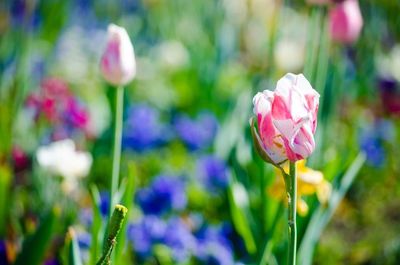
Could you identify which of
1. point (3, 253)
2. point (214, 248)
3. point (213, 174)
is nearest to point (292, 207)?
point (214, 248)

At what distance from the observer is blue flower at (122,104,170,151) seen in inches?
104

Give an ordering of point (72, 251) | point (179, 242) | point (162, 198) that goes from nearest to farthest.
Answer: point (72, 251) < point (179, 242) < point (162, 198)

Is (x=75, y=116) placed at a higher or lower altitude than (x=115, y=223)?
lower

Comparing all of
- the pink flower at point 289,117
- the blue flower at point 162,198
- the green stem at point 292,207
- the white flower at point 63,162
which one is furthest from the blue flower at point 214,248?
the pink flower at point 289,117

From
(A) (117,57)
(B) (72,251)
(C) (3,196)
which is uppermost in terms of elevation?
(A) (117,57)

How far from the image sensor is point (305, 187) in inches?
61.8

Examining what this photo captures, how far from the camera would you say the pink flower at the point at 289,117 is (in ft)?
3.37

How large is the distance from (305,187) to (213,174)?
2.50 feet

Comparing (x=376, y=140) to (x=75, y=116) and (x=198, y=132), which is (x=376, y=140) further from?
(x=75, y=116)

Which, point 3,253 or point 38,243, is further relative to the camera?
point 3,253

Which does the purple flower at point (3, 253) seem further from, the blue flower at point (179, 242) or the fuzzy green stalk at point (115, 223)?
the fuzzy green stalk at point (115, 223)

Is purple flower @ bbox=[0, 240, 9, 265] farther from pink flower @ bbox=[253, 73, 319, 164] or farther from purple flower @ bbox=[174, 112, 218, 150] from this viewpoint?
purple flower @ bbox=[174, 112, 218, 150]

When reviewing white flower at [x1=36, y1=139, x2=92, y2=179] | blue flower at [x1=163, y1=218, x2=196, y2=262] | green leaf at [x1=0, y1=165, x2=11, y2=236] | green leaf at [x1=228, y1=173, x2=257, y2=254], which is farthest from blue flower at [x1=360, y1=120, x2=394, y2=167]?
green leaf at [x1=0, y1=165, x2=11, y2=236]

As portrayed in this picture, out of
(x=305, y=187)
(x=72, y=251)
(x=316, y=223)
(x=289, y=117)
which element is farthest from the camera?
(x=316, y=223)
